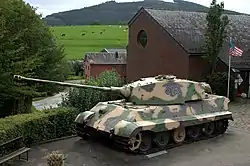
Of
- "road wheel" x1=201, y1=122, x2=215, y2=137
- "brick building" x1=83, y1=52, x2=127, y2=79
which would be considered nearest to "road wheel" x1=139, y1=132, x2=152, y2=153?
"road wheel" x1=201, y1=122, x2=215, y2=137

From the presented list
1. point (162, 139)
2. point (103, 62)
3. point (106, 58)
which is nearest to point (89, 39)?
point (106, 58)

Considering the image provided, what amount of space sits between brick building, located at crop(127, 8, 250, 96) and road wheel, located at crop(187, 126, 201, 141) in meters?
14.3

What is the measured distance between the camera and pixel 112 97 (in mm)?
21141

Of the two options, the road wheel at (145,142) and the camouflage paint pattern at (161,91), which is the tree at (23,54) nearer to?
the camouflage paint pattern at (161,91)

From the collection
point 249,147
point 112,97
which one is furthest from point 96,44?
point 249,147

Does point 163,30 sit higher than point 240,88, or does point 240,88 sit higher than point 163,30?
point 163,30

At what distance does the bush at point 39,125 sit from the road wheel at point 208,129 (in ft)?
16.3

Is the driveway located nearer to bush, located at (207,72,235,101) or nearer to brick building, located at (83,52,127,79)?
bush, located at (207,72,235,101)

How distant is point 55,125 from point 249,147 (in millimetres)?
7113

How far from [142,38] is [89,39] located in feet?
209

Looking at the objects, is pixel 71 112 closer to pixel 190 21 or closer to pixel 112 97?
pixel 112 97

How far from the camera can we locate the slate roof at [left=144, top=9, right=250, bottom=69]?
31.5m

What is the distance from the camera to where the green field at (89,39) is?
274ft

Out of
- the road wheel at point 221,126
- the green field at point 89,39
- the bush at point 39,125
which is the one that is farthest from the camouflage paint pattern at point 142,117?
the green field at point 89,39
